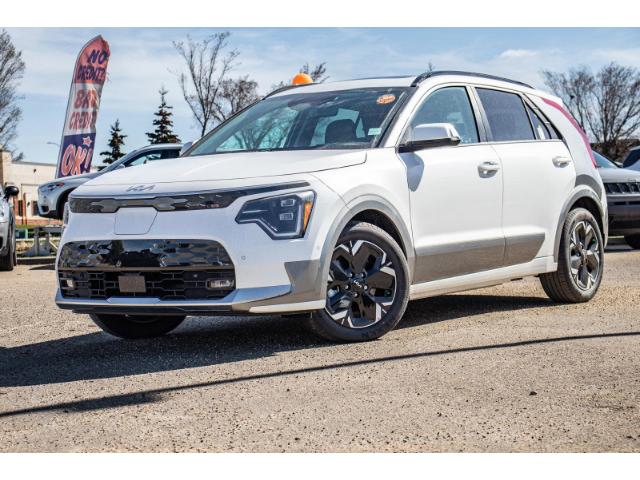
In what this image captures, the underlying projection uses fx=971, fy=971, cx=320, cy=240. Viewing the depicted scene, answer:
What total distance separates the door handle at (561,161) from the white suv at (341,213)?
0.02m

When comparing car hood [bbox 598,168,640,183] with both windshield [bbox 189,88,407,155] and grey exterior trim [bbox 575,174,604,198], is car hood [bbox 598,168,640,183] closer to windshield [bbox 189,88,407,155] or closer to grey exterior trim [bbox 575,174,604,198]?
grey exterior trim [bbox 575,174,604,198]

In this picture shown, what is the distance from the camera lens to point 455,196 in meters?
6.81

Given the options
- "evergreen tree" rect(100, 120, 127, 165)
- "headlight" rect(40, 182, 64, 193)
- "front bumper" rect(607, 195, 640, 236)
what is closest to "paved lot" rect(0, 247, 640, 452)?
"front bumper" rect(607, 195, 640, 236)

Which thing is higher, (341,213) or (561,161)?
(561,161)

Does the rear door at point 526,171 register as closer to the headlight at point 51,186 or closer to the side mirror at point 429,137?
the side mirror at point 429,137

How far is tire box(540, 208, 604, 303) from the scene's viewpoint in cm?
805

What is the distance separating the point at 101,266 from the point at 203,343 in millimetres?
1031

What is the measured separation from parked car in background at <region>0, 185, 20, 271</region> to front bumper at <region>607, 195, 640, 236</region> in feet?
29.9

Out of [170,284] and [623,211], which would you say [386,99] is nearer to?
[170,284]

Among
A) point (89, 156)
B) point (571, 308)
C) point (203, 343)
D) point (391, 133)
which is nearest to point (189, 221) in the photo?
point (203, 343)

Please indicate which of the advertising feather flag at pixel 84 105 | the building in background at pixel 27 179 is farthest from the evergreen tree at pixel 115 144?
the advertising feather flag at pixel 84 105

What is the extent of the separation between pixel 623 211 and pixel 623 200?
19 centimetres

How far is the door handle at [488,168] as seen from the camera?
23.1 ft

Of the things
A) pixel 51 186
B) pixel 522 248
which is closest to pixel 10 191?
pixel 51 186
